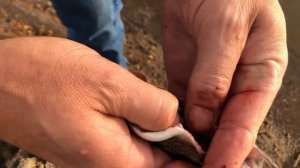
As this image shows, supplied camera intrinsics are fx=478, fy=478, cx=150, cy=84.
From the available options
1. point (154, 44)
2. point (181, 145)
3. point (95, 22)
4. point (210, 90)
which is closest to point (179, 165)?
point (181, 145)

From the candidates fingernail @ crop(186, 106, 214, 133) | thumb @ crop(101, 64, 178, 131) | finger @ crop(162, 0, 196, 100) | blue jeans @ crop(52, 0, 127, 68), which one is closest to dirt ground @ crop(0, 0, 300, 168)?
blue jeans @ crop(52, 0, 127, 68)

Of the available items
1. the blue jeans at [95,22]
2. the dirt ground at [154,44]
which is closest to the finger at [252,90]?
the blue jeans at [95,22]

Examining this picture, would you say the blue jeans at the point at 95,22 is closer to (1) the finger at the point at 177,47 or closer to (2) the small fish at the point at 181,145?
(1) the finger at the point at 177,47

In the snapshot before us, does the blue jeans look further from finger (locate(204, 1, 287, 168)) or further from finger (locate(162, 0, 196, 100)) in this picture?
finger (locate(204, 1, 287, 168))

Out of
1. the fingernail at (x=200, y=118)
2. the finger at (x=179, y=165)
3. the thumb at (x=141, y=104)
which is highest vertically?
the thumb at (x=141, y=104)

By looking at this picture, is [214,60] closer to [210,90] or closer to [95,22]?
[210,90]
